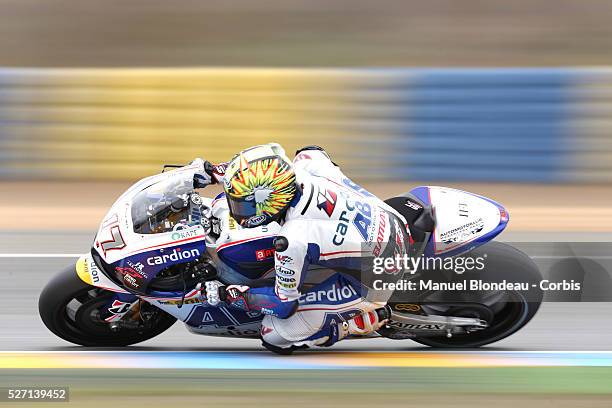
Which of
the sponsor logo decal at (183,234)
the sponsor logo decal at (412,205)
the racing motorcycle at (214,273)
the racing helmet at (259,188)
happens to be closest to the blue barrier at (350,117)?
the racing motorcycle at (214,273)

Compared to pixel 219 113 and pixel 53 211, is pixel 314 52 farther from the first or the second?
pixel 53 211

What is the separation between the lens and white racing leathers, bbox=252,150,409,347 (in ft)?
18.4

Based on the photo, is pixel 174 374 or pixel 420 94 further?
pixel 420 94

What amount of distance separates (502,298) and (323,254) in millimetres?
1296

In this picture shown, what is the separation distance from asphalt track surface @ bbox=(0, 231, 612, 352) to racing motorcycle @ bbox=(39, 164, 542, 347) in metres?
0.28

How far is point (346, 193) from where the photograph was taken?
5914mm

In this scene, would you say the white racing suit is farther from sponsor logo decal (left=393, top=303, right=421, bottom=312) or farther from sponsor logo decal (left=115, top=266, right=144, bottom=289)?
sponsor logo decal (left=115, top=266, right=144, bottom=289)

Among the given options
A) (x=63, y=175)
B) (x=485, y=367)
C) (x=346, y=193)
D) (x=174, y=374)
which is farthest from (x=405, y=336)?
(x=63, y=175)

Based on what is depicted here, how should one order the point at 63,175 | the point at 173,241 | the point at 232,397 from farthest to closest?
1. the point at 63,175
2. the point at 173,241
3. the point at 232,397

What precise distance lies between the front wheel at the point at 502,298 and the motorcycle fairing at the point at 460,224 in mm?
185

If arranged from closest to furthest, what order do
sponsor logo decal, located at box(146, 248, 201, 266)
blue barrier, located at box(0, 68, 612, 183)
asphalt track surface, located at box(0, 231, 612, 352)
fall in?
sponsor logo decal, located at box(146, 248, 201, 266) → asphalt track surface, located at box(0, 231, 612, 352) → blue barrier, located at box(0, 68, 612, 183)

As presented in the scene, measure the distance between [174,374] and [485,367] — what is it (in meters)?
1.77

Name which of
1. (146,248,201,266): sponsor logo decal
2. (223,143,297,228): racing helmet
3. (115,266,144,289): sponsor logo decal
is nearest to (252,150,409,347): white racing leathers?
(223,143,297,228): racing helmet

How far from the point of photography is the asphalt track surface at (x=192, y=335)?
6.62 metres
